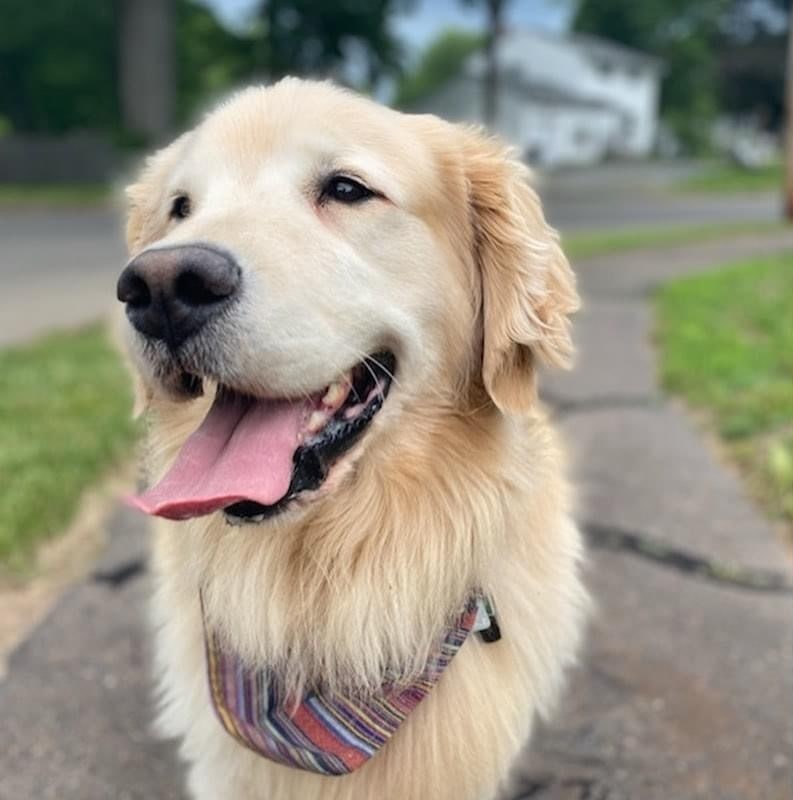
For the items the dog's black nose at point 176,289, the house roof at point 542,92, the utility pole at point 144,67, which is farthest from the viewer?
the house roof at point 542,92

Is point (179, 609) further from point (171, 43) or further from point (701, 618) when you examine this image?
point (171, 43)

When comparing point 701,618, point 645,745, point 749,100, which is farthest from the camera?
point 749,100

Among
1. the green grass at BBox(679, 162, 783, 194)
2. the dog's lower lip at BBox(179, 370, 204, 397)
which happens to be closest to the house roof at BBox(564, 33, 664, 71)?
the green grass at BBox(679, 162, 783, 194)

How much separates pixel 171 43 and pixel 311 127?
28.0 meters

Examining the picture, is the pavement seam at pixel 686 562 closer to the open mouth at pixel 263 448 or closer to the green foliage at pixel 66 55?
the open mouth at pixel 263 448

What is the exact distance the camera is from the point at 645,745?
2885 mm

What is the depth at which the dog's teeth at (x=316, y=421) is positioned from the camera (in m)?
2.06

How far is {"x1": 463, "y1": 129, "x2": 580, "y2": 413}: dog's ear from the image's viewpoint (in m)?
2.31

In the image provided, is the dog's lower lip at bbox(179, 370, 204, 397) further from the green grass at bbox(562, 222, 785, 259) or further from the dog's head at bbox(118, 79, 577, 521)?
the green grass at bbox(562, 222, 785, 259)

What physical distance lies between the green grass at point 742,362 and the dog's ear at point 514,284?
248 centimetres

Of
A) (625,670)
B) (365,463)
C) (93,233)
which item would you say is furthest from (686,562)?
(93,233)

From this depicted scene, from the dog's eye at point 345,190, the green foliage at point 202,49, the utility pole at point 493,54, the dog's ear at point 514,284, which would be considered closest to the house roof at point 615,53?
the utility pole at point 493,54

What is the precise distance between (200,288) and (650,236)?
619 inches

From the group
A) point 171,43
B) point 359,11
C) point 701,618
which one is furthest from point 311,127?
point 359,11
